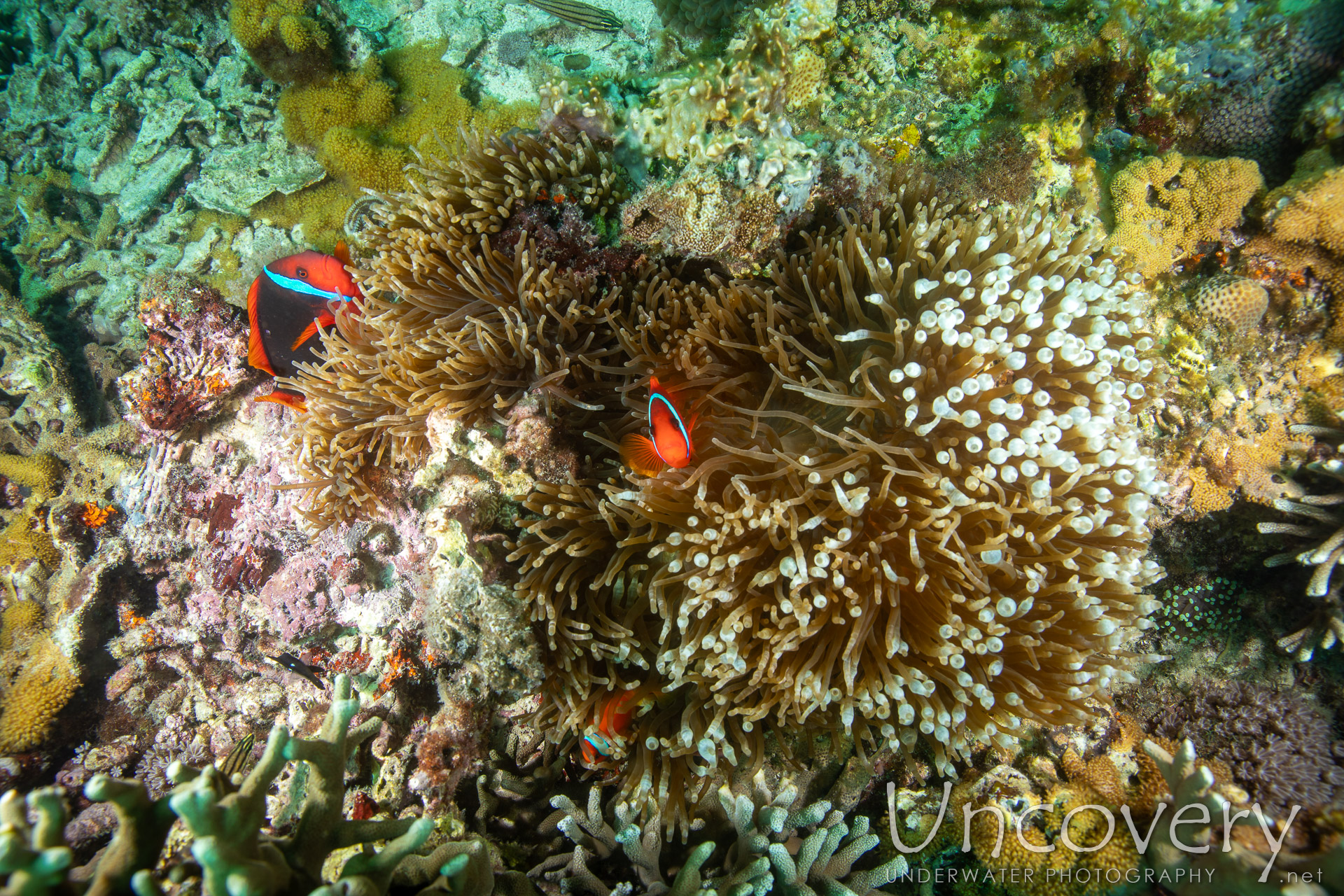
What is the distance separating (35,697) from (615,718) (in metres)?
4.95

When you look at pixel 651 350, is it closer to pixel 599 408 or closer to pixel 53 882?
pixel 599 408

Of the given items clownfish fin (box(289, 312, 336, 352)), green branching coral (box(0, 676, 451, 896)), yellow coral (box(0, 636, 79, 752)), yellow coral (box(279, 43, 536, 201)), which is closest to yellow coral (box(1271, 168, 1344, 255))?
yellow coral (box(279, 43, 536, 201))

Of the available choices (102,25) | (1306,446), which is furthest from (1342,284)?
(102,25)

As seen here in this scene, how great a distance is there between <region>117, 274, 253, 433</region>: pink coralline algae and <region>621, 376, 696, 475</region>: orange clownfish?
370cm

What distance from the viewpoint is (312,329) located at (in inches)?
140

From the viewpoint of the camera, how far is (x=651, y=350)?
2988mm

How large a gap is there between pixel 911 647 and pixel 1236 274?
292 cm

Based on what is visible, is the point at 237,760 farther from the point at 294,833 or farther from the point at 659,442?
the point at 659,442

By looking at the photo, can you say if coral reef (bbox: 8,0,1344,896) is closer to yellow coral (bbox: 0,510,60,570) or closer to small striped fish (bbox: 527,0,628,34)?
small striped fish (bbox: 527,0,628,34)

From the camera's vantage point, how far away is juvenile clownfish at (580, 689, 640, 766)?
280cm

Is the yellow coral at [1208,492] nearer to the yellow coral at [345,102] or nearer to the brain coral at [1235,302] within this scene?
the brain coral at [1235,302]

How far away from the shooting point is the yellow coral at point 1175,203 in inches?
125

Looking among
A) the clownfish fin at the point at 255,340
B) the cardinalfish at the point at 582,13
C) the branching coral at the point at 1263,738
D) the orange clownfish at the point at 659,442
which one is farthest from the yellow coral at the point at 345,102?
the branching coral at the point at 1263,738

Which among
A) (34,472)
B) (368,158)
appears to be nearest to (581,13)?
(368,158)
